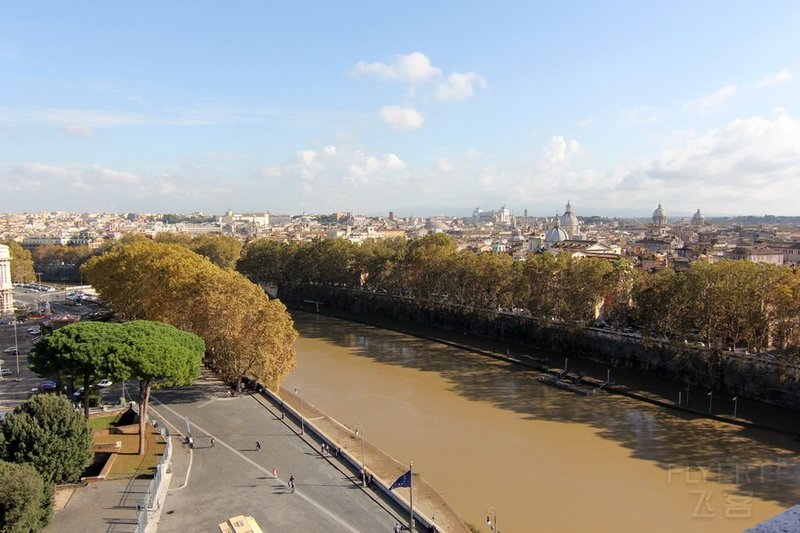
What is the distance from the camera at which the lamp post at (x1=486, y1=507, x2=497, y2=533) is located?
48.9ft

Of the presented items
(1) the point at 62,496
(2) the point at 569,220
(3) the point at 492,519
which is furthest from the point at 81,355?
(2) the point at 569,220

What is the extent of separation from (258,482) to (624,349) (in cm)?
2364

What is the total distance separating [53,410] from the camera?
50.3 ft

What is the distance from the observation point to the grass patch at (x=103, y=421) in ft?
68.0

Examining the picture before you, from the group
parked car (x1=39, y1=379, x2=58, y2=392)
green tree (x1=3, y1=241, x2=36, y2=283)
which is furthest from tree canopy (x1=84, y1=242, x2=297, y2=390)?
green tree (x1=3, y1=241, x2=36, y2=283)

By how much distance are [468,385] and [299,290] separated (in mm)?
33918

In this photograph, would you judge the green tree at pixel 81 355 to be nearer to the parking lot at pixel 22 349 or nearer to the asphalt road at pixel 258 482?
the parking lot at pixel 22 349

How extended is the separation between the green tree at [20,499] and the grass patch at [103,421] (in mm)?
7878

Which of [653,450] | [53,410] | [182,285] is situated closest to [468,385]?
[653,450]

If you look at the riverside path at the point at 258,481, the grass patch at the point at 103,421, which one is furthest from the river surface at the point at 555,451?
the grass patch at the point at 103,421

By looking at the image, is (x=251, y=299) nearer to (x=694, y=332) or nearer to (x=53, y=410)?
(x=53, y=410)

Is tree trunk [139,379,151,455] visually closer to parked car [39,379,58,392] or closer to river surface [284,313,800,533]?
river surface [284,313,800,533]

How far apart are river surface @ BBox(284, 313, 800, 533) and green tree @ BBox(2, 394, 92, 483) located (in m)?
9.70

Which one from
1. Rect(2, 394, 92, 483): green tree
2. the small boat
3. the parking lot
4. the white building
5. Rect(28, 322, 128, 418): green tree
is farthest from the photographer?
the white building
